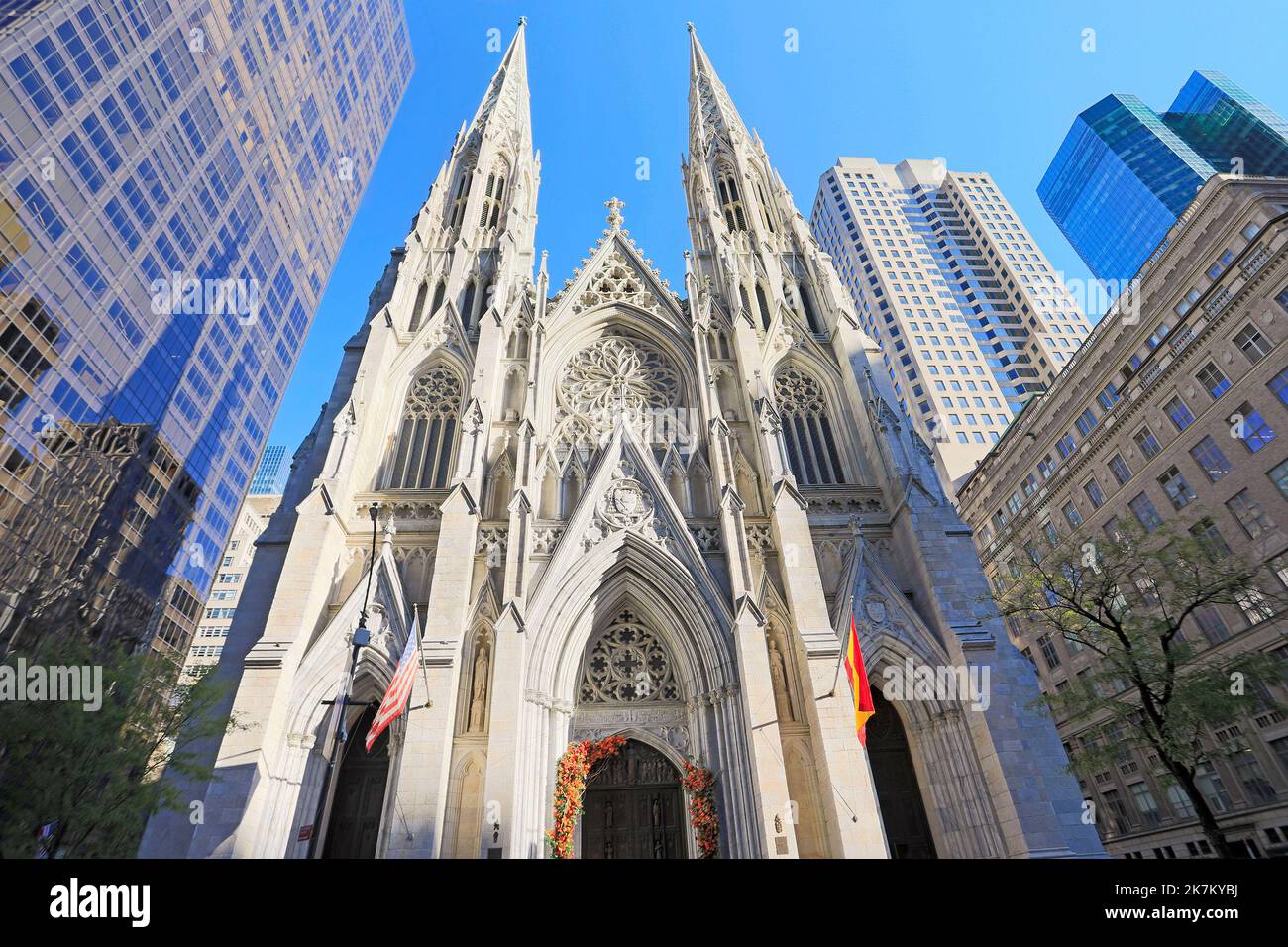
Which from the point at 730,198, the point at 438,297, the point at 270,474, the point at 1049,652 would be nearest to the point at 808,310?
the point at 730,198

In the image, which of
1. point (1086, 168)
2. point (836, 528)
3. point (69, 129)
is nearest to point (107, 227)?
point (69, 129)

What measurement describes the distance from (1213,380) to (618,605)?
95.1 ft

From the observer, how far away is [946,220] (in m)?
79.4

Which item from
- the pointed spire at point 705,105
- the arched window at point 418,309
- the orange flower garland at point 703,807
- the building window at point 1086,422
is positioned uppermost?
the pointed spire at point 705,105

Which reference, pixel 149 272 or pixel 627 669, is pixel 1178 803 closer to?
pixel 627 669

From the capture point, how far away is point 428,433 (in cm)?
2208

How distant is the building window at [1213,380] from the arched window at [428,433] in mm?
32381

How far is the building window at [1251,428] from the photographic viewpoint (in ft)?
83.0

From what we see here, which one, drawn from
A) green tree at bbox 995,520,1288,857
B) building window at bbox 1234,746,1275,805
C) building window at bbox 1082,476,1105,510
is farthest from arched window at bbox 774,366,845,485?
building window at bbox 1234,746,1275,805

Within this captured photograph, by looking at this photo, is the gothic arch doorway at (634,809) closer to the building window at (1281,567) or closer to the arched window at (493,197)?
the arched window at (493,197)

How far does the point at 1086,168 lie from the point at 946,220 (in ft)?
54.3

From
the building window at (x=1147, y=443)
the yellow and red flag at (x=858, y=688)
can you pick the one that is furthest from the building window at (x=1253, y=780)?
the yellow and red flag at (x=858, y=688)
